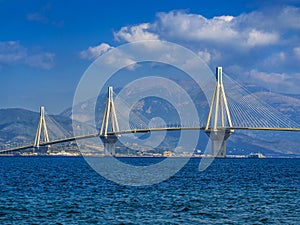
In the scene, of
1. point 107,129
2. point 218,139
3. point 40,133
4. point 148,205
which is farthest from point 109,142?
point 148,205

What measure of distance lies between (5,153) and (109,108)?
5793 cm

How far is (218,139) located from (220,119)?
148 inches

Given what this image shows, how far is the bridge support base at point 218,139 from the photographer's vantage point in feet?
353

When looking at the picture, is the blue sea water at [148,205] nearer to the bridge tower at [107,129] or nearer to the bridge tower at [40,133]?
the bridge tower at [107,129]

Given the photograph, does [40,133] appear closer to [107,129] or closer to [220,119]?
[107,129]

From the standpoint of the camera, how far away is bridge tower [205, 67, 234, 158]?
340ft

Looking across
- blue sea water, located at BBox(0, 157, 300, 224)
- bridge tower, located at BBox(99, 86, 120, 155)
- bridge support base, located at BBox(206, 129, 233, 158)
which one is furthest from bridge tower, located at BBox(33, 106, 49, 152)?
blue sea water, located at BBox(0, 157, 300, 224)

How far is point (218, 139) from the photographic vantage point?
4321 inches

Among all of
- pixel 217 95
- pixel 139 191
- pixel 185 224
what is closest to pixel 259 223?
pixel 185 224

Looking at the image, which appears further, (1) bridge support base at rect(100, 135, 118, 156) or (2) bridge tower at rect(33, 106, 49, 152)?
(2) bridge tower at rect(33, 106, 49, 152)

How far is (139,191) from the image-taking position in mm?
37281

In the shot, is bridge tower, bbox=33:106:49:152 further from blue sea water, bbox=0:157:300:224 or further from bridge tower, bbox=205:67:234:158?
blue sea water, bbox=0:157:300:224

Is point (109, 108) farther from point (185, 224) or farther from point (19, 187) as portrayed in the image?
point (185, 224)

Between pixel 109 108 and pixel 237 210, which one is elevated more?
pixel 109 108
